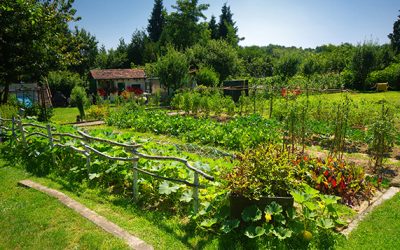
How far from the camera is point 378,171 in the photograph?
646cm

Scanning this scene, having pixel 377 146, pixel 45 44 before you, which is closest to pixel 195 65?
pixel 45 44

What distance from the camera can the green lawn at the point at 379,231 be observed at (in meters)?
3.67

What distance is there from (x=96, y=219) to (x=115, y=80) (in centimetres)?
2793

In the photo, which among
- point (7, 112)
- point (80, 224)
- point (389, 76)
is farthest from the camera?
point (389, 76)

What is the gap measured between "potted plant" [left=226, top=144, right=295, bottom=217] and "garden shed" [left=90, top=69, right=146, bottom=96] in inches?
1055

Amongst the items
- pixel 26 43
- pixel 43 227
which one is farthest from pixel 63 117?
pixel 43 227

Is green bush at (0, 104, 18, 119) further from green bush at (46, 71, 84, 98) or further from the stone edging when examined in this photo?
green bush at (46, 71, 84, 98)

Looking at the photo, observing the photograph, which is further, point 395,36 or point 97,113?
point 395,36

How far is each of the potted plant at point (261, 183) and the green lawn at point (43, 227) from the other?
146cm

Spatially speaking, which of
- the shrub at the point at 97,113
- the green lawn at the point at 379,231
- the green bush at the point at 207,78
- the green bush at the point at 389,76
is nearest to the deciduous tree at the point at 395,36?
the green bush at the point at 389,76

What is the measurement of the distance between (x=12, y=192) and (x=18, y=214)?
1.11m

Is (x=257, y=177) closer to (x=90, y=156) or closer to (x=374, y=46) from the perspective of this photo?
(x=90, y=156)

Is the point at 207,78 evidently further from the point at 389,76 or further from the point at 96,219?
the point at 96,219

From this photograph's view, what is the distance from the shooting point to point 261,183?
3.76m
